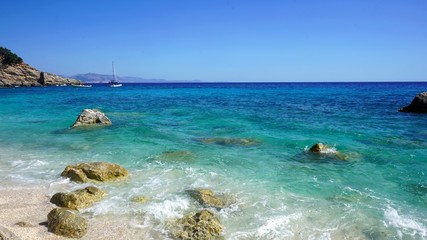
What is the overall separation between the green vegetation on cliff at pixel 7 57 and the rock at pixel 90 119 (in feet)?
281

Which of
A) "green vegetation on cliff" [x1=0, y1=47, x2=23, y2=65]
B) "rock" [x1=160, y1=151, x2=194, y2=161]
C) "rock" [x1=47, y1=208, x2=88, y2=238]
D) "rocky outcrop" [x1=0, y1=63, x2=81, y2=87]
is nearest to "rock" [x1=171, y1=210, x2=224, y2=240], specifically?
"rock" [x1=47, y1=208, x2=88, y2=238]

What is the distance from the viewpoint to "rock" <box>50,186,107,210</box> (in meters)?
8.30

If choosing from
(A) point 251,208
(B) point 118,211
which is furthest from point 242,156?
(B) point 118,211

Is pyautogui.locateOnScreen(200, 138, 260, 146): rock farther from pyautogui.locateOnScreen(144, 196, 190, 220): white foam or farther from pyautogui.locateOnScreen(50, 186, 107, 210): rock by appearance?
pyautogui.locateOnScreen(50, 186, 107, 210): rock

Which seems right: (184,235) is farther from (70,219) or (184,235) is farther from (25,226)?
(25,226)

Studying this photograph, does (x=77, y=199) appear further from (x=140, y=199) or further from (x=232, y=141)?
(x=232, y=141)

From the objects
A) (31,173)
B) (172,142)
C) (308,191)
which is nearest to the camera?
(308,191)

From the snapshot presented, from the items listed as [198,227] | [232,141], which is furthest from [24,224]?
[232,141]

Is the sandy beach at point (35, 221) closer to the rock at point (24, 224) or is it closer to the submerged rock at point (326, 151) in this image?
the rock at point (24, 224)

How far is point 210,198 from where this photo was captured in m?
8.93

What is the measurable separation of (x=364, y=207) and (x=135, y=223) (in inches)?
226

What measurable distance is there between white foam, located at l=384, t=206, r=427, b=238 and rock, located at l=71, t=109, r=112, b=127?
59.4 ft

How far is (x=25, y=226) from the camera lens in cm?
712

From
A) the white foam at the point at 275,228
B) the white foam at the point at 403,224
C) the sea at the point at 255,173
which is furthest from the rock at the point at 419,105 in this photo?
the white foam at the point at 275,228
